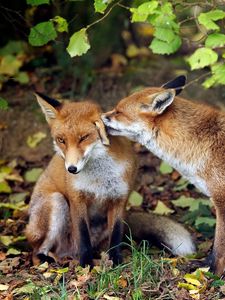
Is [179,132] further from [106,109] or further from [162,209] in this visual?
[106,109]

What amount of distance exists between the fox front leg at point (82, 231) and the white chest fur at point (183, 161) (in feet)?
2.71

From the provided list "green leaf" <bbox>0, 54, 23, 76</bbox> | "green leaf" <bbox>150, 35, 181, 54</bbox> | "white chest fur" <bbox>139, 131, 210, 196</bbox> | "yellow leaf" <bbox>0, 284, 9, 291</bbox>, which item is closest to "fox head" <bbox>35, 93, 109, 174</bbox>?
"white chest fur" <bbox>139, 131, 210, 196</bbox>

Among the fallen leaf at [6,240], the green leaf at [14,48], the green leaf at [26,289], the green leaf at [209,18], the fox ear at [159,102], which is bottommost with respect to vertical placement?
the fallen leaf at [6,240]

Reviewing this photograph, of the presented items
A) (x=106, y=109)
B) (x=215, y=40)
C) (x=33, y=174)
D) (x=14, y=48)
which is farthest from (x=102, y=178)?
(x=14, y=48)

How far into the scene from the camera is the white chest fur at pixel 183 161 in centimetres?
607

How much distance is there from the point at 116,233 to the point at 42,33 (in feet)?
6.23

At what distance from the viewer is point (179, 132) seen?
611 cm

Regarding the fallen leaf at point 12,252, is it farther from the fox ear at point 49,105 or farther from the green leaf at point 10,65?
the green leaf at point 10,65

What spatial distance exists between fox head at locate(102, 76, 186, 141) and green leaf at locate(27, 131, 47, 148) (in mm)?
3109

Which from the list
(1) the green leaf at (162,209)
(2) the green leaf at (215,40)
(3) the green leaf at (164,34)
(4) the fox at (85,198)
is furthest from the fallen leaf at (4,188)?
(2) the green leaf at (215,40)

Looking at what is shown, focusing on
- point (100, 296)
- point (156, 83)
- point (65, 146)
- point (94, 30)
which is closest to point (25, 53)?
point (94, 30)

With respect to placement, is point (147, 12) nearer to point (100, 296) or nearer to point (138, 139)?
point (138, 139)

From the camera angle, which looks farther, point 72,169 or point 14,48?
point 14,48

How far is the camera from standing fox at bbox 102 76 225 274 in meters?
5.99
